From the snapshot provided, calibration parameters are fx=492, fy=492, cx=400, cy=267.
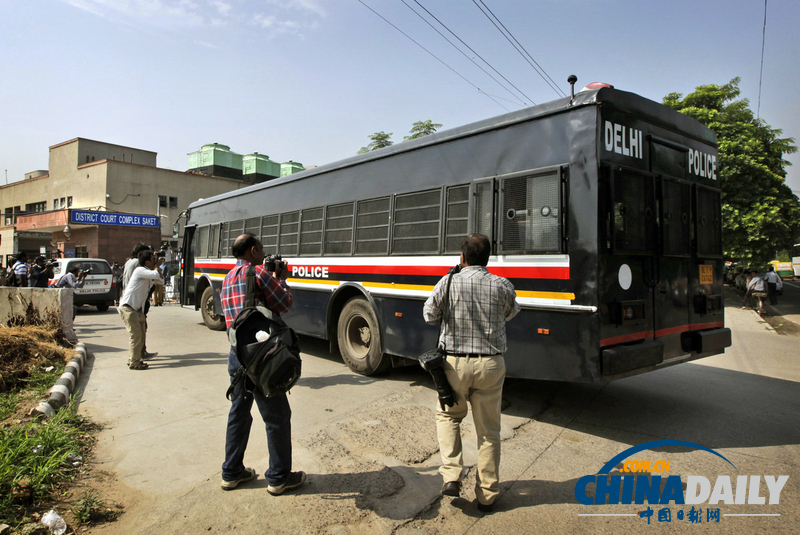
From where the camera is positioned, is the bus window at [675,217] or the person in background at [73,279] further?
the person in background at [73,279]

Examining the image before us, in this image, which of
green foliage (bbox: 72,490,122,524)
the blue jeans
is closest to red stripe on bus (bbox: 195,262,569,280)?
the blue jeans

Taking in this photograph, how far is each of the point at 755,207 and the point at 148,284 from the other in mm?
19608

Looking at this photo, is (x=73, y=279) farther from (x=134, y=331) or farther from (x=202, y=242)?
(x=134, y=331)

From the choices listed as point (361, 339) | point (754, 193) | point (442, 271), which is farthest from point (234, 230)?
point (754, 193)

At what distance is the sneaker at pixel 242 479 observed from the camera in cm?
351

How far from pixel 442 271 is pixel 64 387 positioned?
4.47 meters

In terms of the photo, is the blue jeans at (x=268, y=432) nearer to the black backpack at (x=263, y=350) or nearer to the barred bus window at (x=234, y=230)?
the black backpack at (x=263, y=350)

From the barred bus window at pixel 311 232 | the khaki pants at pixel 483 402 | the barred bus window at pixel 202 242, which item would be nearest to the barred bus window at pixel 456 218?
the khaki pants at pixel 483 402

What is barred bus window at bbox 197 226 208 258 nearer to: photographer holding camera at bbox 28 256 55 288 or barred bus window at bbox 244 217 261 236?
barred bus window at bbox 244 217 261 236

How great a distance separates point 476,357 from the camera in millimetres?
3240

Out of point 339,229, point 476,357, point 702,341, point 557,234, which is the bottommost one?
point 702,341

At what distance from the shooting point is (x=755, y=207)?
17656 millimetres

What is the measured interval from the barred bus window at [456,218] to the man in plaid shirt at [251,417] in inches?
101

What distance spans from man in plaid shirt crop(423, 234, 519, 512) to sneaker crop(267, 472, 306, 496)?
3.42 ft
